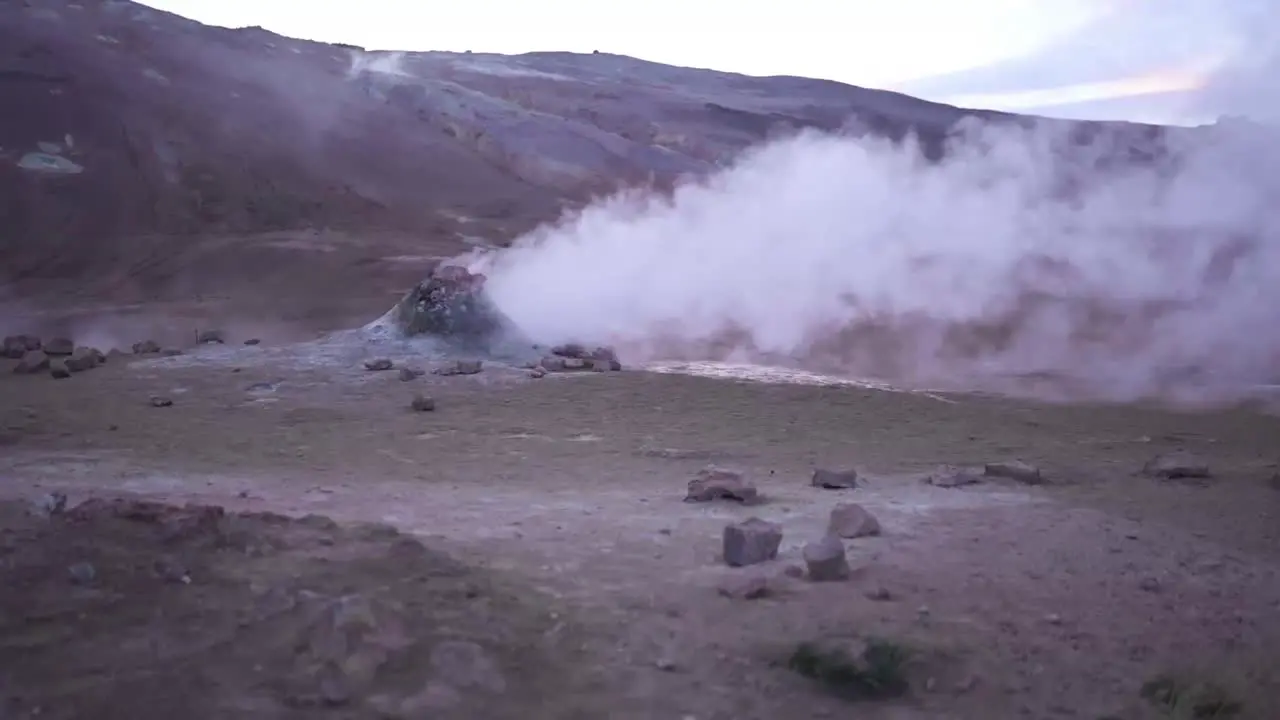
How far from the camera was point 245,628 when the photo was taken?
Result: 14.9 feet

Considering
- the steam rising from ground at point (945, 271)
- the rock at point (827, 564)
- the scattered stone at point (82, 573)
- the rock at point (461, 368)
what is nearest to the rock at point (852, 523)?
the rock at point (827, 564)

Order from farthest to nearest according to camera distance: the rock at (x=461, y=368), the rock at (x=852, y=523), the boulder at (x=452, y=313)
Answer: the boulder at (x=452, y=313)
the rock at (x=461, y=368)
the rock at (x=852, y=523)

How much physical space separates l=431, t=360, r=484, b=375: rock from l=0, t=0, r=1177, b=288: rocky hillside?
704 inches

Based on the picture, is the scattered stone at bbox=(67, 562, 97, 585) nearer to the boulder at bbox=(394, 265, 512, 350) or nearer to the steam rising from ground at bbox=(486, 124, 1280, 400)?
the boulder at bbox=(394, 265, 512, 350)

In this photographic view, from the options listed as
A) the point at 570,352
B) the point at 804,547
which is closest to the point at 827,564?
the point at 804,547

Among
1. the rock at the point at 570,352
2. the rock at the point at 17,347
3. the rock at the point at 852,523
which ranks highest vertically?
the rock at the point at 852,523

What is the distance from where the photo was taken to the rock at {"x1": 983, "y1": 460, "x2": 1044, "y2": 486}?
8.60 metres

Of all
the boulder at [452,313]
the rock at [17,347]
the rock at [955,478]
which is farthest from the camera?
the rock at [17,347]

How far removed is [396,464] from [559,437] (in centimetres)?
182

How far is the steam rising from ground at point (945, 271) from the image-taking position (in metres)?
16.8

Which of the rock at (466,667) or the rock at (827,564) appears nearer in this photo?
the rock at (466,667)

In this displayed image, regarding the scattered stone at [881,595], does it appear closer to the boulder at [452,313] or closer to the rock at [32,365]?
the boulder at [452,313]

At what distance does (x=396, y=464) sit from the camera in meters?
9.43

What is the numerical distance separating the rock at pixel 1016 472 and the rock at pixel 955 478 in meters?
0.07
